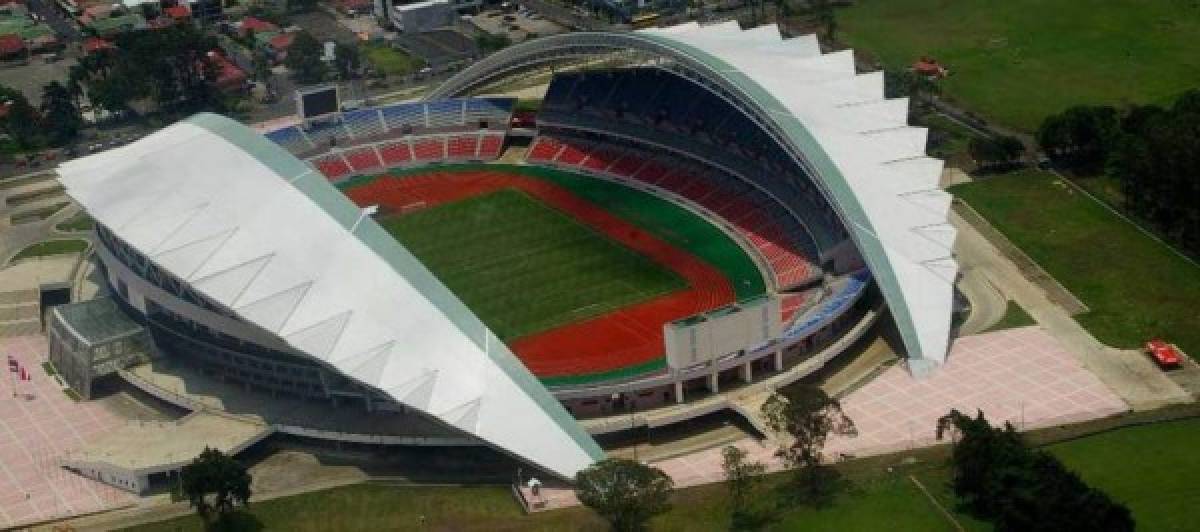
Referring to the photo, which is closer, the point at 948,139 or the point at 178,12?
the point at 948,139

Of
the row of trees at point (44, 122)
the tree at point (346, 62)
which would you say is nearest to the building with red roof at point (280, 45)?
the tree at point (346, 62)

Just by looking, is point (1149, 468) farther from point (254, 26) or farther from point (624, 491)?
point (254, 26)

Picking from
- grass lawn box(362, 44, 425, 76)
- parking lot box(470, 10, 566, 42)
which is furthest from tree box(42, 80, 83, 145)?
parking lot box(470, 10, 566, 42)

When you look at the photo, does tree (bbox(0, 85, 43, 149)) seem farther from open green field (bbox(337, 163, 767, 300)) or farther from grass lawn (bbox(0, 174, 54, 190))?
open green field (bbox(337, 163, 767, 300))

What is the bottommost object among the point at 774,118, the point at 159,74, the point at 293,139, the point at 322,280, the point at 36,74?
the point at 36,74

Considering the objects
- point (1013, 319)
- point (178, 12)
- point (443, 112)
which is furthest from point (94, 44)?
point (1013, 319)

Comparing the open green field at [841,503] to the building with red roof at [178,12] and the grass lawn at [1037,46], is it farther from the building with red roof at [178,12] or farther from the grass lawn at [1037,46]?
the building with red roof at [178,12]

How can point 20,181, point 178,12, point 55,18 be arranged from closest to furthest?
point 20,181, point 178,12, point 55,18

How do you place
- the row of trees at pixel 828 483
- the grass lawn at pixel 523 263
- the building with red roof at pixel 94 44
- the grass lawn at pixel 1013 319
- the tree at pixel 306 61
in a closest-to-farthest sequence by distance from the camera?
the row of trees at pixel 828 483 < the grass lawn at pixel 1013 319 < the grass lawn at pixel 523 263 < the tree at pixel 306 61 < the building with red roof at pixel 94 44
